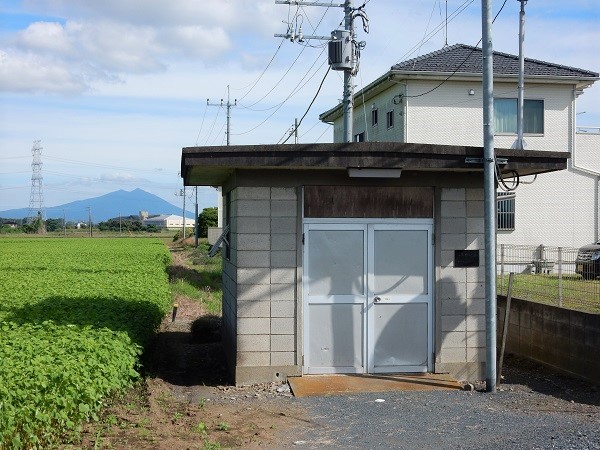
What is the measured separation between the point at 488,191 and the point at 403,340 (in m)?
2.32

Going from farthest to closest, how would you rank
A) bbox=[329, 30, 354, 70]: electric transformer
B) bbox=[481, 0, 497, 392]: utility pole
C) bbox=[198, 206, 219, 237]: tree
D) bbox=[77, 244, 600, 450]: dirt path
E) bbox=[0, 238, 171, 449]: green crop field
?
bbox=[198, 206, 219, 237]: tree → bbox=[329, 30, 354, 70]: electric transformer → bbox=[481, 0, 497, 392]: utility pole → bbox=[77, 244, 600, 450]: dirt path → bbox=[0, 238, 171, 449]: green crop field

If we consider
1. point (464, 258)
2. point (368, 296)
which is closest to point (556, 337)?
point (464, 258)

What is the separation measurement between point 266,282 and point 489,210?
2.99 metres

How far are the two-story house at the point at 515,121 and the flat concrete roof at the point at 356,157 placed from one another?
17747 millimetres

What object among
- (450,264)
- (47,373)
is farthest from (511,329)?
(47,373)

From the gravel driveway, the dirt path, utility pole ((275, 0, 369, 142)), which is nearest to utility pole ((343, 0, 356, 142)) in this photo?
utility pole ((275, 0, 369, 142))

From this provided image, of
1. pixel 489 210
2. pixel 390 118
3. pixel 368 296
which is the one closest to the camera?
pixel 489 210

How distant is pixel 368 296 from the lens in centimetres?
1050

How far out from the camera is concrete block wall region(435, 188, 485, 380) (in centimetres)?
1057

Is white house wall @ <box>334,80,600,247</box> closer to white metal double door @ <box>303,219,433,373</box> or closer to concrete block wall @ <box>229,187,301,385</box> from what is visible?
white metal double door @ <box>303,219,433,373</box>

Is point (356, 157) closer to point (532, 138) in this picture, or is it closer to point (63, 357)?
point (63, 357)

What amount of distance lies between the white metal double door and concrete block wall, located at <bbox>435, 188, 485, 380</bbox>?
16 centimetres

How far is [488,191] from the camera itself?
9828mm

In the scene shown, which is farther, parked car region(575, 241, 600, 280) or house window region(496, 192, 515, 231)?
house window region(496, 192, 515, 231)
